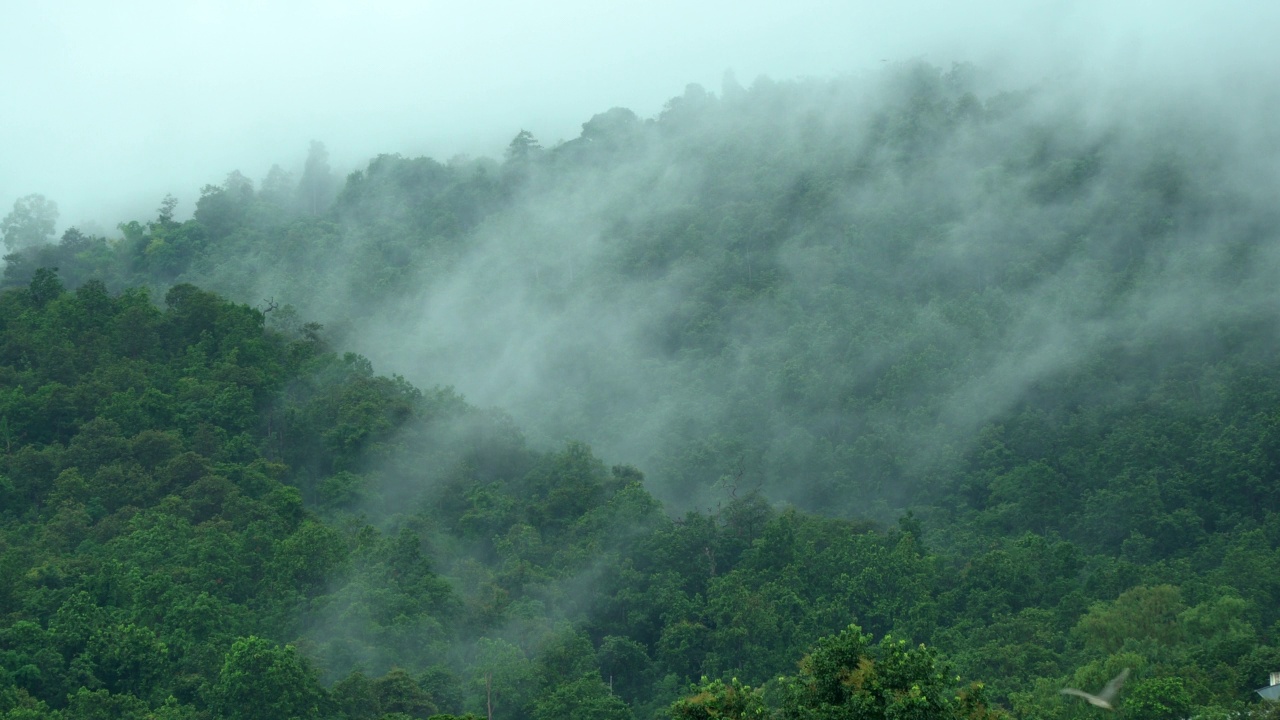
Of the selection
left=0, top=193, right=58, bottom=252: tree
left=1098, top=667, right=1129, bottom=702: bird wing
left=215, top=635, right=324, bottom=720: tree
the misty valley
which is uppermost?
→ left=0, top=193, right=58, bottom=252: tree

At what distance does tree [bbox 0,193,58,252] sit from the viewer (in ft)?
248

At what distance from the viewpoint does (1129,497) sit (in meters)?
46.4

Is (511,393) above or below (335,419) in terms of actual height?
above

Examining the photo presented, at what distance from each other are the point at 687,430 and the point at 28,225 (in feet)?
131

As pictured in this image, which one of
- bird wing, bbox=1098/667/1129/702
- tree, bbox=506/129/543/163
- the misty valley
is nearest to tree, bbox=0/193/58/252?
the misty valley

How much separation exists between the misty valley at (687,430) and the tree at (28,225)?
0.66 ft

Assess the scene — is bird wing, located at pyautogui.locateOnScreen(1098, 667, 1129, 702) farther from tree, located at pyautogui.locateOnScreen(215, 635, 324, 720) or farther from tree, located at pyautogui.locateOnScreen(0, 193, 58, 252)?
tree, located at pyautogui.locateOnScreen(0, 193, 58, 252)

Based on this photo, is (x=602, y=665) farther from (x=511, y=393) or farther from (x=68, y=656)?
(x=511, y=393)

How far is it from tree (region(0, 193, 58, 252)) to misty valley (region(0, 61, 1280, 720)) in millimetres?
202

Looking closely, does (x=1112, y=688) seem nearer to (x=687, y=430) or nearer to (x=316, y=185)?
(x=687, y=430)

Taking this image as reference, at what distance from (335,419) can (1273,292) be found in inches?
1383

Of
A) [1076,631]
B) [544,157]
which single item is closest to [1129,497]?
[1076,631]

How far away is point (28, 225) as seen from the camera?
251ft

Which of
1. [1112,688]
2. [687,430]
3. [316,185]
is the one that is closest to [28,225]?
[316,185]
